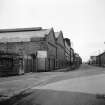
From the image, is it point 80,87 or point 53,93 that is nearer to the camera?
point 53,93

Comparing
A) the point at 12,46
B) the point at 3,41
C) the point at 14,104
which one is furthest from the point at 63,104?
the point at 3,41

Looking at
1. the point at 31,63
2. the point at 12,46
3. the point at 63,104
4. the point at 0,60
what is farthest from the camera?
the point at 12,46

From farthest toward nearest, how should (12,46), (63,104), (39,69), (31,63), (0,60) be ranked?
(12,46) → (39,69) → (31,63) → (0,60) → (63,104)

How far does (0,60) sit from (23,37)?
15060mm

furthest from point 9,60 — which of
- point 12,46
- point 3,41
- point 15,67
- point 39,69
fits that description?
point 3,41

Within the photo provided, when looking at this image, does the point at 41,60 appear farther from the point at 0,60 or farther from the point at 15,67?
the point at 0,60

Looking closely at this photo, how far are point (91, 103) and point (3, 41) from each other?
98.5ft

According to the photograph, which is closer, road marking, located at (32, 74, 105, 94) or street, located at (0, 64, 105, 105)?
street, located at (0, 64, 105, 105)

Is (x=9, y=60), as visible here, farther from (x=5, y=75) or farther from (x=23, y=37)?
(x=23, y=37)

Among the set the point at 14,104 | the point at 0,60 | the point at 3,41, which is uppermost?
the point at 3,41

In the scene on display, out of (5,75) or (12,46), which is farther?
(12,46)

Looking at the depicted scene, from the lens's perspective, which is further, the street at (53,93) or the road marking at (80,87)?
the road marking at (80,87)

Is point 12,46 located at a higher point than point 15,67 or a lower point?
higher

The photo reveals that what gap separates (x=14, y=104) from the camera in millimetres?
6082
